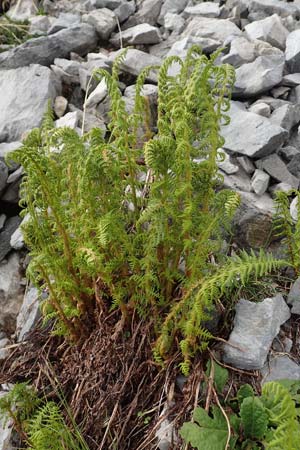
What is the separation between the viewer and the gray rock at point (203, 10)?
422 cm

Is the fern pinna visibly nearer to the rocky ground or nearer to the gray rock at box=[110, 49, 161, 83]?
the rocky ground

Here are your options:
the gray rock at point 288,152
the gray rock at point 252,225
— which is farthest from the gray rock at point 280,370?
the gray rock at point 288,152

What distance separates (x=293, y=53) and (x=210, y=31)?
70cm

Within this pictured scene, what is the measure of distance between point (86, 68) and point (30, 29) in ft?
3.58

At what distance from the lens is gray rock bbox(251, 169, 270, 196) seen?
274 centimetres

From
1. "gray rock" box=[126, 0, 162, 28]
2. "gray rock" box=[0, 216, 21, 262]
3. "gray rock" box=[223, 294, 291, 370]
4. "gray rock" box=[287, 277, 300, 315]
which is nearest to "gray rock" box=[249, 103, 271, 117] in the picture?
"gray rock" box=[287, 277, 300, 315]

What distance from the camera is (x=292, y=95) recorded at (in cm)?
332

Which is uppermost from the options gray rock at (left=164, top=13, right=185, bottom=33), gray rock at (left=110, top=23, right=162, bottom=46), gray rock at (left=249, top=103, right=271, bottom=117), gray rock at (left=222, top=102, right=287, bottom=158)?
gray rock at (left=110, top=23, right=162, bottom=46)

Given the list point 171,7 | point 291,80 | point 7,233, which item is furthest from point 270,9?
point 7,233

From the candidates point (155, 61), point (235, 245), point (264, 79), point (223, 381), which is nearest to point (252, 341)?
point (223, 381)

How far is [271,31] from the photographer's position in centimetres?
372

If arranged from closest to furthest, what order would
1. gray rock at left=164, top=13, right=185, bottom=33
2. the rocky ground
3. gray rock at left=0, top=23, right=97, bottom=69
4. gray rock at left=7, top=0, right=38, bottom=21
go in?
the rocky ground
gray rock at left=0, top=23, right=97, bottom=69
gray rock at left=164, top=13, right=185, bottom=33
gray rock at left=7, top=0, right=38, bottom=21

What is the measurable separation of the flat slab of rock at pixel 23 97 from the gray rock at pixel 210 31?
1.08 m

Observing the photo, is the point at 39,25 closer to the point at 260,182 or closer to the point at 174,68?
the point at 174,68
